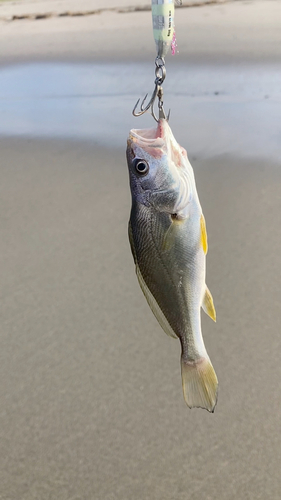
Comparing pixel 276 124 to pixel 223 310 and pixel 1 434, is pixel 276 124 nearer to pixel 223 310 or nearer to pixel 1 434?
pixel 223 310

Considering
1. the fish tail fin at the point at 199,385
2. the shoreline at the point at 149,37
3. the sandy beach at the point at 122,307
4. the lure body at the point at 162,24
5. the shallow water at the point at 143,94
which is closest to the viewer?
the fish tail fin at the point at 199,385

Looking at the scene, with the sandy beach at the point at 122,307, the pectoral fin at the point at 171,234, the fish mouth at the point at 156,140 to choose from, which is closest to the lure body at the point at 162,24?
the fish mouth at the point at 156,140

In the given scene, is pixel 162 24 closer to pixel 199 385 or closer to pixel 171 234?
pixel 171 234

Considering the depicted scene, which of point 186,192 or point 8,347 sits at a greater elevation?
point 186,192

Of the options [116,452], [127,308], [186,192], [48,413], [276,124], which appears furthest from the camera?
[276,124]

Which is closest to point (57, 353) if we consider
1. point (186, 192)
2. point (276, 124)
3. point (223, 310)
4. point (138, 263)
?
point (223, 310)

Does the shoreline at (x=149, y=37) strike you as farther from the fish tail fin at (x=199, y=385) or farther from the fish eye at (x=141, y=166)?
the fish tail fin at (x=199, y=385)

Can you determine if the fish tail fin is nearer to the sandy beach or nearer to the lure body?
the sandy beach
